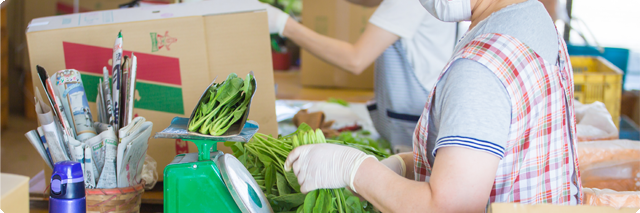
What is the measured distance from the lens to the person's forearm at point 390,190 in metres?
0.76

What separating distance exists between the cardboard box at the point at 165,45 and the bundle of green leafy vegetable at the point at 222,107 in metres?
0.49

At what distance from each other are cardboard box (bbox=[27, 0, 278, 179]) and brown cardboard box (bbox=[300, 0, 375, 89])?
2.77m

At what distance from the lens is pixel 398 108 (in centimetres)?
182

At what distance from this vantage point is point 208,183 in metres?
0.80

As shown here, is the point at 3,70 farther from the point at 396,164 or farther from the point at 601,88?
the point at 601,88

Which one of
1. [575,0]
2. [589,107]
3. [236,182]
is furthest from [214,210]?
[575,0]

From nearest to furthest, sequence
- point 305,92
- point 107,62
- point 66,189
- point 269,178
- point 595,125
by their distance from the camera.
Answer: point 66,189
point 269,178
point 107,62
point 595,125
point 305,92

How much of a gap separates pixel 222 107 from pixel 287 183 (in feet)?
0.89

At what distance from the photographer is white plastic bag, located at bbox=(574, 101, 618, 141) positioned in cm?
147

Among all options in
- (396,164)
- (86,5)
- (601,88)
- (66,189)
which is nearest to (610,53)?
(601,88)

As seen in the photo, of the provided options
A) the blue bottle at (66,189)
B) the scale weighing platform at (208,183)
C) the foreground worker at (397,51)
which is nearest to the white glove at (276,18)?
the foreground worker at (397,51)

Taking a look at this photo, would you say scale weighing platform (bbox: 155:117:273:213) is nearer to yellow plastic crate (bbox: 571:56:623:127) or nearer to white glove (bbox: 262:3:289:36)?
white glove (bbox: 262:3:289:36)

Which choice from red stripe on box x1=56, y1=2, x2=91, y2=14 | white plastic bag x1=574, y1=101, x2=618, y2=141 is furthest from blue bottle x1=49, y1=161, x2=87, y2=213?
red stripe on box x1=56, y1=2, x2=91, y2=14

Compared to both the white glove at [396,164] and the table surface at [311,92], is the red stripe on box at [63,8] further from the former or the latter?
the white glove at [396,164]
